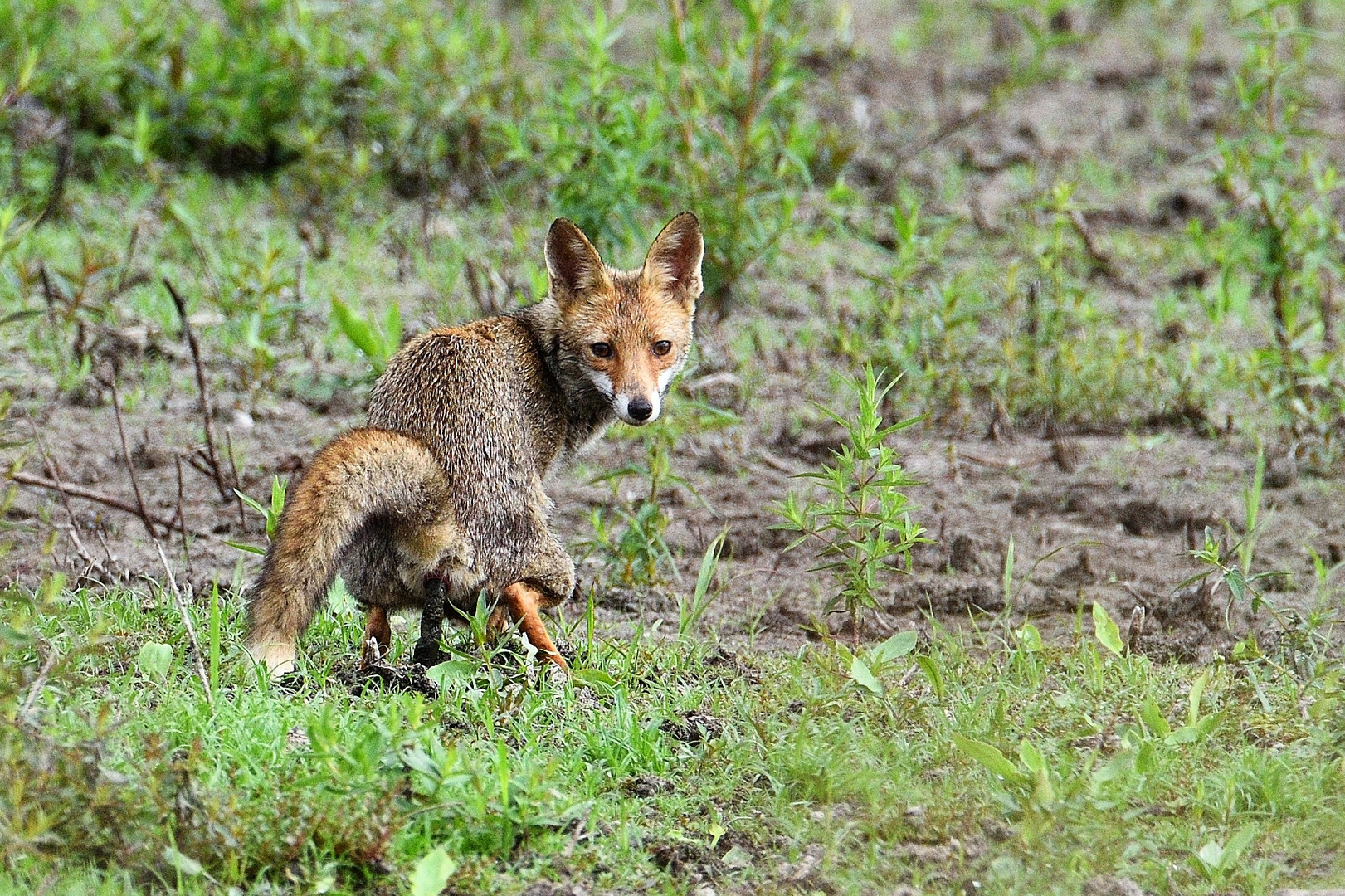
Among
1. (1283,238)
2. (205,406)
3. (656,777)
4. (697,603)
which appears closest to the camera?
(656,777)

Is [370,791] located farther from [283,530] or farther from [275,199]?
[275,199]

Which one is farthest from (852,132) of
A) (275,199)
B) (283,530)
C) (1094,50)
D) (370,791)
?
(370,791)

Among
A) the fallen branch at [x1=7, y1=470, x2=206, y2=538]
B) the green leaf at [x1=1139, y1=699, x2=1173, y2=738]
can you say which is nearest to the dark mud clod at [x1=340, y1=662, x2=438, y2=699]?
Result: the fallen branch at [x1=7, y1=470, x2=206, y2=538]

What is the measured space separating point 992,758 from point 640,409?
5.62 feet

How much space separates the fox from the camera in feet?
14.0

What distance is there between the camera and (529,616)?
473 cm

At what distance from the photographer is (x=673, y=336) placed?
540cm

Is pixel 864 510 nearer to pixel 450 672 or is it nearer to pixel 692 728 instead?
pixel 692 728

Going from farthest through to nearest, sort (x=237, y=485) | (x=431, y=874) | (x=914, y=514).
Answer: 1. (x=914, y=514)
2. (x=237, y=485)
3. (x=431, y=874)

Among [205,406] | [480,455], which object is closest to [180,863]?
[480,455]

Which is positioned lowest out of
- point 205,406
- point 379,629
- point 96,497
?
point 379,629

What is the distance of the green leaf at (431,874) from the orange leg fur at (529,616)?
1.26 meters

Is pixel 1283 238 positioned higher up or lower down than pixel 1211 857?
higher up

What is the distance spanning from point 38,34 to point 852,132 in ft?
15.6
